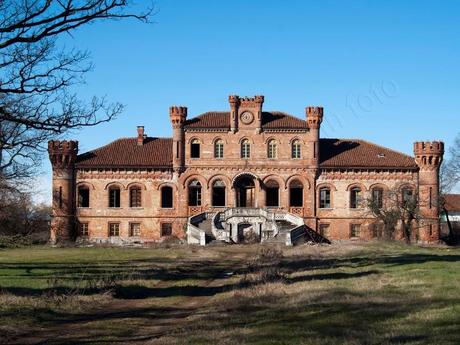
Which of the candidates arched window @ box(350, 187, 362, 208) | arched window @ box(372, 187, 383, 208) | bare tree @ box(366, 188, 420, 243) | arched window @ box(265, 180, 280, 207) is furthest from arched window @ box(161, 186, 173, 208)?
arched window @ box(372, 187, 383, 208)

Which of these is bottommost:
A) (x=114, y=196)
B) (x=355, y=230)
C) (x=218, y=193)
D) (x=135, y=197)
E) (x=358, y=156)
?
(x=355, y=230)

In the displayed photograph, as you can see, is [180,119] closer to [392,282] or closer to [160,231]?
[160,231]

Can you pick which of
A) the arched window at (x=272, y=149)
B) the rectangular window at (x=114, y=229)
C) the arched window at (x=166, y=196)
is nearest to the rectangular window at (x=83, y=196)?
the rectangular window at (x=114, y=229)

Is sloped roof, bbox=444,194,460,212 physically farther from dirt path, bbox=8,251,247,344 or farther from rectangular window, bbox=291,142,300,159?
dirt path, bbox=8,251,247,344

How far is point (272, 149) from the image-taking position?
55344mm

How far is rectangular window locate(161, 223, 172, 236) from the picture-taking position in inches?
2176

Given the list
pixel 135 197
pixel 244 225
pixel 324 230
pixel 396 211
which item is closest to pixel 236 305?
pixel 244 225

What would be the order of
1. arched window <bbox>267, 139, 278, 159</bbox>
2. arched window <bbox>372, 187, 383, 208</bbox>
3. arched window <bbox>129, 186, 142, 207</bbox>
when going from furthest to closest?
1. arched window <bbox>129, 186, 142, 207</bbox>
2. arched window <bbox>267, 139, 278, 159</bbox>
3. arched window <bbox>372, 187, 383, 208</bbox>

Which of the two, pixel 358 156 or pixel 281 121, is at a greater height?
pixel 281 121

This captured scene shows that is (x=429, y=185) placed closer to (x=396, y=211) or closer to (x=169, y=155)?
(x=396, y=211)

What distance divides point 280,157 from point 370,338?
44.1 meters

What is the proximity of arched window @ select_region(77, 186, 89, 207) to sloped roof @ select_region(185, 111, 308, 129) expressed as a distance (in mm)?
10142

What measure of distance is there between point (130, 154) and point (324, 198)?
55.7 ft

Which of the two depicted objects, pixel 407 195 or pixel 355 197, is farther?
pixel 355 197
